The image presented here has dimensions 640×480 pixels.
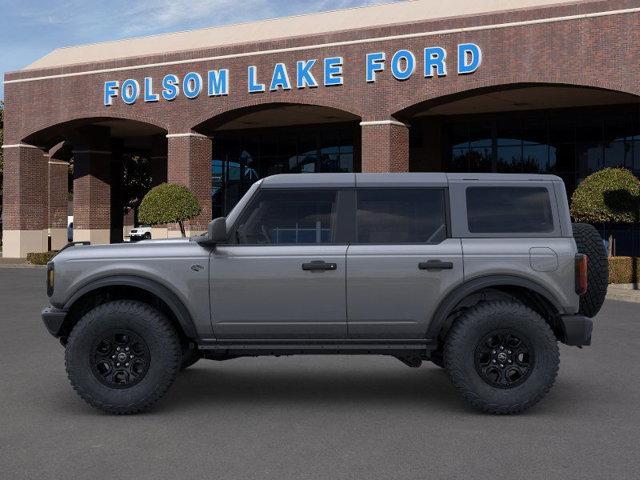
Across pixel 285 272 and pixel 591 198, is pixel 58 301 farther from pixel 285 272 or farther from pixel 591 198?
pixel 591 198

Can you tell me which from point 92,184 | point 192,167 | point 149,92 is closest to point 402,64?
point 192,167

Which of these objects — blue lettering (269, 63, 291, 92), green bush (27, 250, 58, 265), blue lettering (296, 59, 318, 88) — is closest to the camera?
blue lettering (296, 59, 318, 88)

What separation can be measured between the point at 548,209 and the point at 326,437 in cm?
291

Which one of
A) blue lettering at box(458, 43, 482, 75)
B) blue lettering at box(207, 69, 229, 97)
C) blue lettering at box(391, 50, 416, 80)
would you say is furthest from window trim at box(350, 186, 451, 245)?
blue lettering at box(207, 69, 229, 97)

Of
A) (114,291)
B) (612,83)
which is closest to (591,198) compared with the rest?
(612,83)

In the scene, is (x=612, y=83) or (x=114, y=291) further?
(x=612, y=83)

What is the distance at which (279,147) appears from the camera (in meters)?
44.2

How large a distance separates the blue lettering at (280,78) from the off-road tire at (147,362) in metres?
26.0

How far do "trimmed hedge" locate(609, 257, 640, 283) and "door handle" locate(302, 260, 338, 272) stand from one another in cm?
1710

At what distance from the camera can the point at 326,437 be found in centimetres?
630

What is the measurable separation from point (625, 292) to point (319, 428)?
15444 millimetres

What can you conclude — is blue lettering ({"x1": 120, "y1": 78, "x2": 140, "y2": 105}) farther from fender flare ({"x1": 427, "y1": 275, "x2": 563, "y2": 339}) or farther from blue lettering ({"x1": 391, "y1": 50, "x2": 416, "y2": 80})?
fender flare ({"x1": 427, "y1": 275, "x2": 563, "y2": 339})

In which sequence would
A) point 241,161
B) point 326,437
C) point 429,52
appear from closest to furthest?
point 326,437 → point 429,52 → point 241,161

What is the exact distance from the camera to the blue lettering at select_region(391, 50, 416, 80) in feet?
97.5
